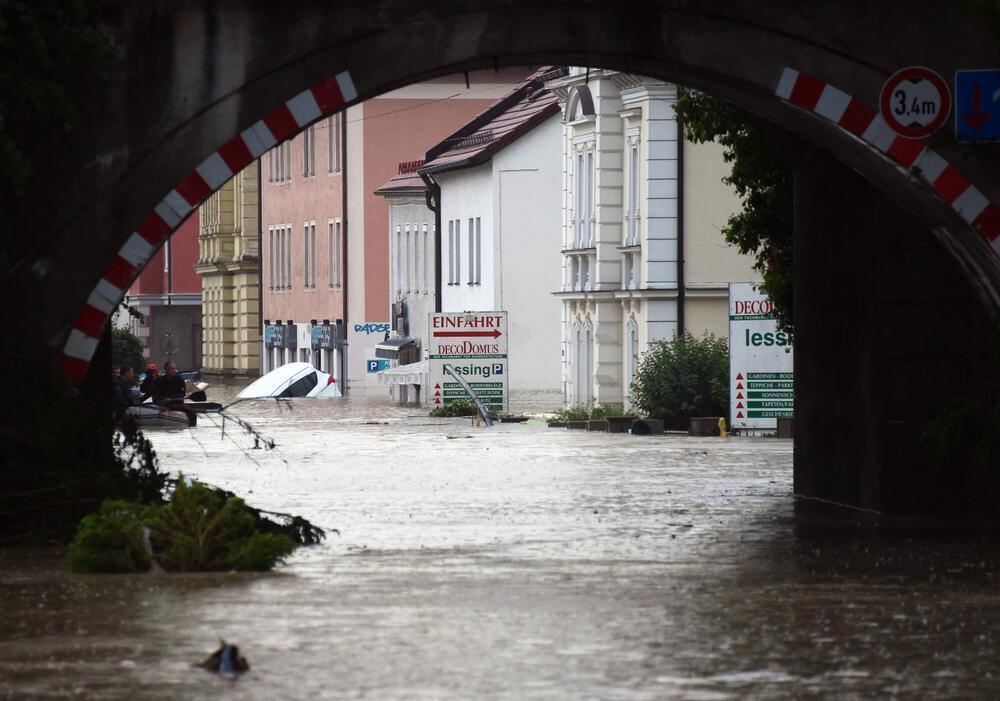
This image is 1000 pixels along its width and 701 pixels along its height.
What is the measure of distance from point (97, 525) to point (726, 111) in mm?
11091

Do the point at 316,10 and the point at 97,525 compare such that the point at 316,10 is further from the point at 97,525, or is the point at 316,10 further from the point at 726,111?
the point at 726,111

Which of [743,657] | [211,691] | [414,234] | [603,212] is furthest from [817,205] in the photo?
[414,234]

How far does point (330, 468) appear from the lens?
29.9 metres

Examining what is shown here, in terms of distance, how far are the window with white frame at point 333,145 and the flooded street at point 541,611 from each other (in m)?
69.4

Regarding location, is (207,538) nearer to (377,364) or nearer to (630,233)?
(630,233)

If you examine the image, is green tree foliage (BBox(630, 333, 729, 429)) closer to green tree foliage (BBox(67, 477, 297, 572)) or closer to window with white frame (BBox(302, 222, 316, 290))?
green tree foliage (BBox(67, 477, 297, 572))

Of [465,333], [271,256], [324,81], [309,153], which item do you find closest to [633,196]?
[465,333]

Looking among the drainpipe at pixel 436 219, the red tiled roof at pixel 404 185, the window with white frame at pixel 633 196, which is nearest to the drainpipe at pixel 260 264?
the red tiled roof at pixel 404 185

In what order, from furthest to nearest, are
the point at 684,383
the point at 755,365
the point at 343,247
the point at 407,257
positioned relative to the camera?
the point at 343,247, the point at 407,257, the point at 684,383, the point at 755,365

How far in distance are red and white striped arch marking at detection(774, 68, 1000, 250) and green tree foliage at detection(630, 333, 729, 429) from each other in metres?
31.2

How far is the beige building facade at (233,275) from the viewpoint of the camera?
107m

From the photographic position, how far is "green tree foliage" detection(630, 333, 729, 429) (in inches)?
1908

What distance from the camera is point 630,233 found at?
56000 millimetres

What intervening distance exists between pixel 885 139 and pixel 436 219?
62120mm
